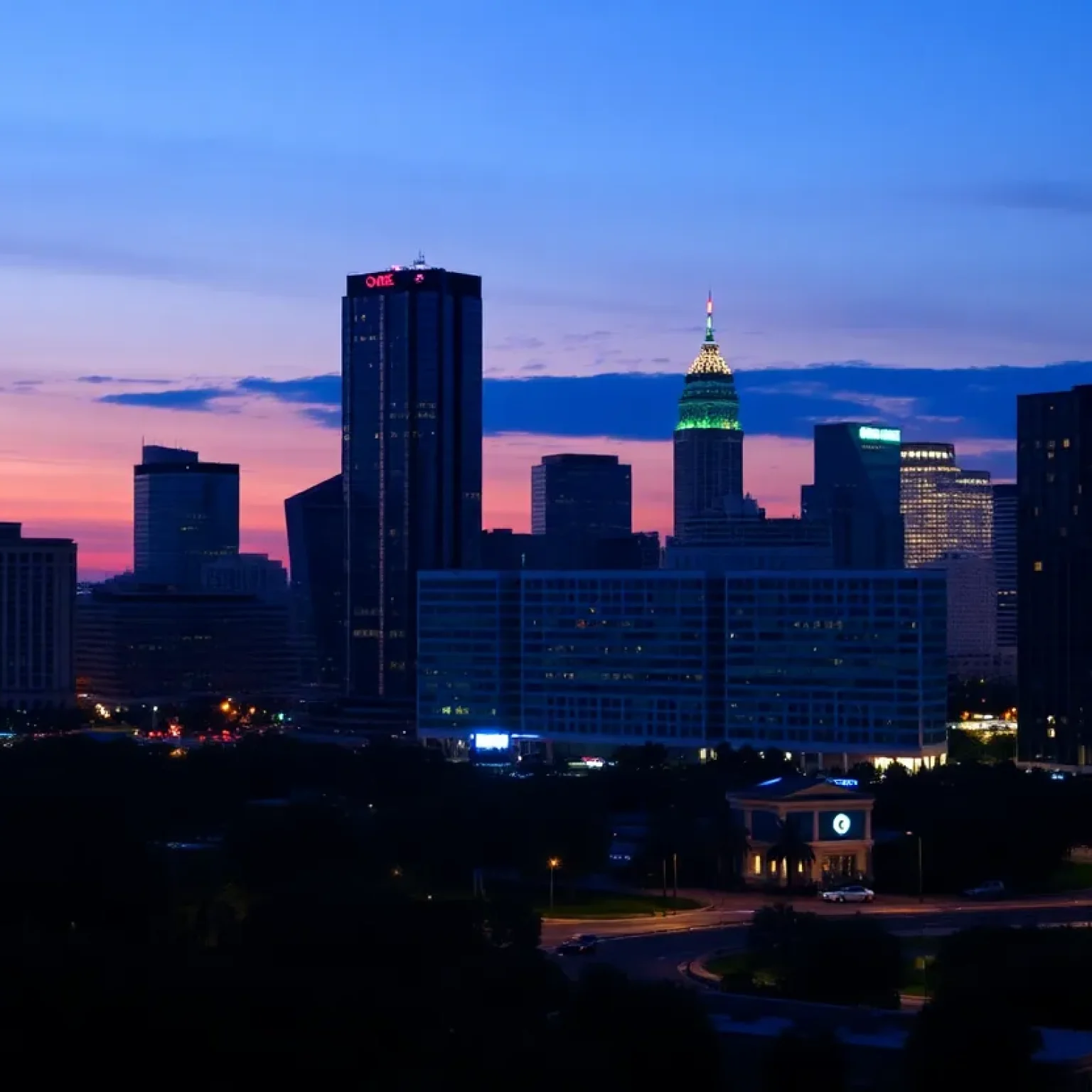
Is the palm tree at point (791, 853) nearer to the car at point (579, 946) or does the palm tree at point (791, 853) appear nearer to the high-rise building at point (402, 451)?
the car at point (579, 946)

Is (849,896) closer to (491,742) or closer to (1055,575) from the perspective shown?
(1055,575)

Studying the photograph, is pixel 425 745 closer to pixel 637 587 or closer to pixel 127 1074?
pixel 637 587

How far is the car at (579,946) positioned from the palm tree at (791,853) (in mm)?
17277

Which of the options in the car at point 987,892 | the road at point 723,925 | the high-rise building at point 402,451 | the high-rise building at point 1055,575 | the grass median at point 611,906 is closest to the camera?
the road at point 723,925

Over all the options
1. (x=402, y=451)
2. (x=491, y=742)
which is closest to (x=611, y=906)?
(x=491, y=742)

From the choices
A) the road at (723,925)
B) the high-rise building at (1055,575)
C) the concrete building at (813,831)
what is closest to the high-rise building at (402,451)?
the high-rise building at (1055,575)

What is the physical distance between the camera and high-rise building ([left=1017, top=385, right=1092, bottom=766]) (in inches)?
5221

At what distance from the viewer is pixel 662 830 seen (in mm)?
83062

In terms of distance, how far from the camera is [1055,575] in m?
137

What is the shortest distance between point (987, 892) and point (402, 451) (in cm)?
11160

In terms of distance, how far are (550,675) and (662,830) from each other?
60352 mm

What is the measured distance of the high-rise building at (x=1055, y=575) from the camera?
133m

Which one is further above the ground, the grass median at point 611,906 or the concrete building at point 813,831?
the concrete building at point 813,831

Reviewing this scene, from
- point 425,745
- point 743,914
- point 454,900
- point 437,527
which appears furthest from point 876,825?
point 437,527
